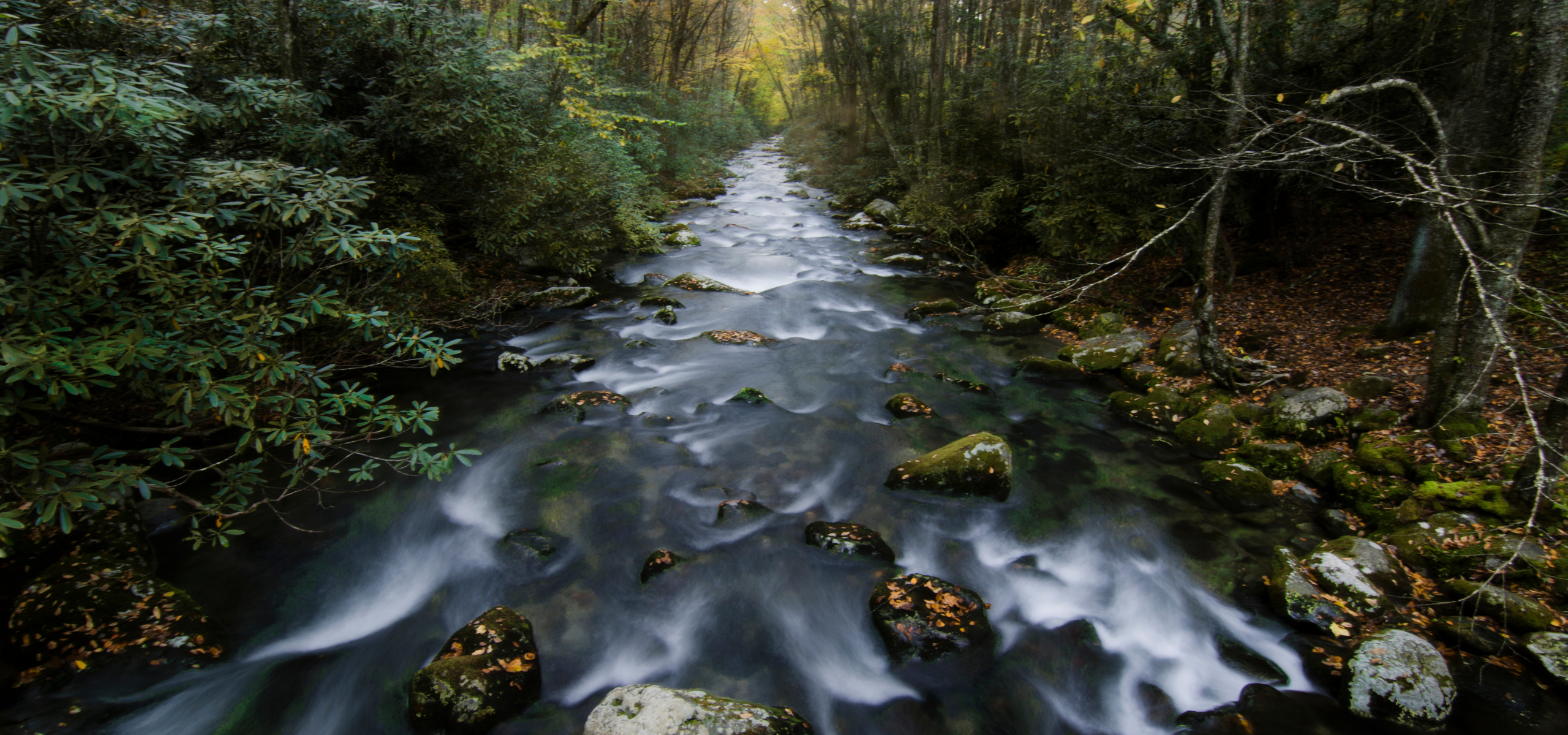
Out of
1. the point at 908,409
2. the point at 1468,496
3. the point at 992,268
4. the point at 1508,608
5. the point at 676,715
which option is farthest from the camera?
the point at 992,268

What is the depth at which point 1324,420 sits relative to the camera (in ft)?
21.5

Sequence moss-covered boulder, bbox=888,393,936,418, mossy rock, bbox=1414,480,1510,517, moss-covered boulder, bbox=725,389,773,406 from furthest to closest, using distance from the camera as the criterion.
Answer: moss-covered boulder, bbox=725,389,773,406
moss-covered boulder, bbox=888,393,936,418
mossy rock, bbox=1414,480,1510,517

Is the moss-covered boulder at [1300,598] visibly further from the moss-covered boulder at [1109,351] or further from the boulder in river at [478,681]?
the boulder in river at [478,681]

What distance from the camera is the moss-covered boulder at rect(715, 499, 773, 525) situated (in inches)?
243

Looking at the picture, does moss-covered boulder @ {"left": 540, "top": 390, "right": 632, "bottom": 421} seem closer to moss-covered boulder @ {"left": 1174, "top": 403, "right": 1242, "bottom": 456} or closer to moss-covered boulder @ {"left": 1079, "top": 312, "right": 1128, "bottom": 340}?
moss-covered boulder @ {"left": 1174, "top": 403, "right": 1242, "bottom": 456}

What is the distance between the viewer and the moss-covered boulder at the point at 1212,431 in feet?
22.7

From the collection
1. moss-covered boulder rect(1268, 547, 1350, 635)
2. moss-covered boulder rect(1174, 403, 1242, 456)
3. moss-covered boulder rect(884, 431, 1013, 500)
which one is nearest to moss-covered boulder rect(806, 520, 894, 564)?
moss-covered boulder rect(884, 431, 1013, 500)

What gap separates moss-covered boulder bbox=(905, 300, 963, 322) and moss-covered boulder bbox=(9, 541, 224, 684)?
1047 centimetres

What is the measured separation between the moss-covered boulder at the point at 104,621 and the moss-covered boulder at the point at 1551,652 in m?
9.14

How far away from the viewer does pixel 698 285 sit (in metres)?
13.7

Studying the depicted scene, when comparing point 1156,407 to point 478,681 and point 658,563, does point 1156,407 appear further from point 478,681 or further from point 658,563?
point 478,681

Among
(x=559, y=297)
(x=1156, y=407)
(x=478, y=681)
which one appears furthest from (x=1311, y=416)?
(x=559, y=297)

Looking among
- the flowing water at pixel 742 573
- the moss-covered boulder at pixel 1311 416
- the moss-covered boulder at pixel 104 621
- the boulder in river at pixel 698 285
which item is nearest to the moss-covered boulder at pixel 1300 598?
the flowing water at pixel 742 573

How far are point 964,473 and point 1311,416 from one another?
389 cm
